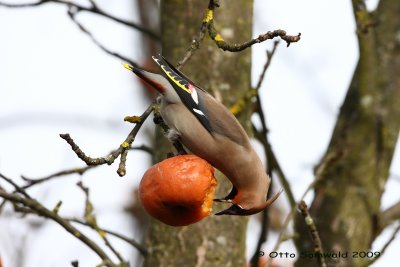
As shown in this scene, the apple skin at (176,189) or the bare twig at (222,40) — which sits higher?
the bare twig at (222,40)

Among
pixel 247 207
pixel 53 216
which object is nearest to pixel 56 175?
pixel 53 216

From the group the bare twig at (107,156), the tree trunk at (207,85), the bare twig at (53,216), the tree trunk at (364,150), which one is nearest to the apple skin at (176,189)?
the bare twig at (107,156)

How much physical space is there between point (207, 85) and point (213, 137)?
0.91 m

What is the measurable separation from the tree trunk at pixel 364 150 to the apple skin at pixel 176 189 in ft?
7.22

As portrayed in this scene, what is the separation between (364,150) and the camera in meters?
4.84

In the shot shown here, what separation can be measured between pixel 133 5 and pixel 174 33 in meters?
3.43

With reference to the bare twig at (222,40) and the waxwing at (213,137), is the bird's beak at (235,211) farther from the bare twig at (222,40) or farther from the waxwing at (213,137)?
the bare twig at (222,40)

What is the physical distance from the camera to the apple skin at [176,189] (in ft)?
8.33

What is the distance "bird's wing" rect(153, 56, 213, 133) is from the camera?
3031 mm

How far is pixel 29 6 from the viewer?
4.29m

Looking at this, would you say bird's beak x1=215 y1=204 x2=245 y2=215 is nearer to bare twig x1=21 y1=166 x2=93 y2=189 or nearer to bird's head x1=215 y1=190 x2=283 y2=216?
bird's head x1=215 y1=190 x2=283 y2=216

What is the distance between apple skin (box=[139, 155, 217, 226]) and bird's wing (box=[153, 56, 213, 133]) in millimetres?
475

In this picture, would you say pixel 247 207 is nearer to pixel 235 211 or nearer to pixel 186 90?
pixel 235 211

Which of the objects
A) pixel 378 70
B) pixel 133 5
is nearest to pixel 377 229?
pixel 378 70
